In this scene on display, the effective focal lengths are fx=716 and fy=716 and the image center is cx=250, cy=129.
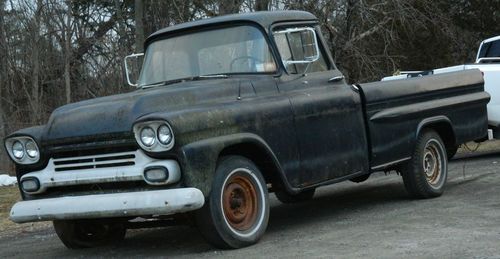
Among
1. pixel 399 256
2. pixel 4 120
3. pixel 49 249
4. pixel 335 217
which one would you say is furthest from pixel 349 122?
pixel 4 120

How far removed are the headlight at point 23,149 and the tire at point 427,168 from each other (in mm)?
4196

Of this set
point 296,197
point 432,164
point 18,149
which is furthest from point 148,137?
point 432,164

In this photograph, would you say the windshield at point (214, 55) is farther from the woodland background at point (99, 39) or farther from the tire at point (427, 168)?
the woodland background at point (99, 39)

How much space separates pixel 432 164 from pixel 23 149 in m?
4.79

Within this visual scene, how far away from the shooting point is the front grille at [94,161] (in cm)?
594

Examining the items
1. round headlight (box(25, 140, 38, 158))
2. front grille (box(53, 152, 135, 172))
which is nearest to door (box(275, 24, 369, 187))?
front grille (box(53, 152, 135, 172))

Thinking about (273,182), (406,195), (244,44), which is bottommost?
(406,195)

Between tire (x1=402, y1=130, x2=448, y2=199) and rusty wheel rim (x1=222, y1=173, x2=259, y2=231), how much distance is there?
2.58 m

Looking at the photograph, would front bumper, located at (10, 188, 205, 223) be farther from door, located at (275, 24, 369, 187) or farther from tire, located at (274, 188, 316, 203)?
tire, located at (274, 188, 316, 203)

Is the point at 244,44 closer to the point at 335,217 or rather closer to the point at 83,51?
the point at 335,217

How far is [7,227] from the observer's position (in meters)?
9.39

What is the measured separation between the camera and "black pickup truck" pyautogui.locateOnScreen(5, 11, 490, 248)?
5.82 metres

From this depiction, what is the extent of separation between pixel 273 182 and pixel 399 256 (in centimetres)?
158

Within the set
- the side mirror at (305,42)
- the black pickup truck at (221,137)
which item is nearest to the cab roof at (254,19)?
the black pickup truck at (221,137)
